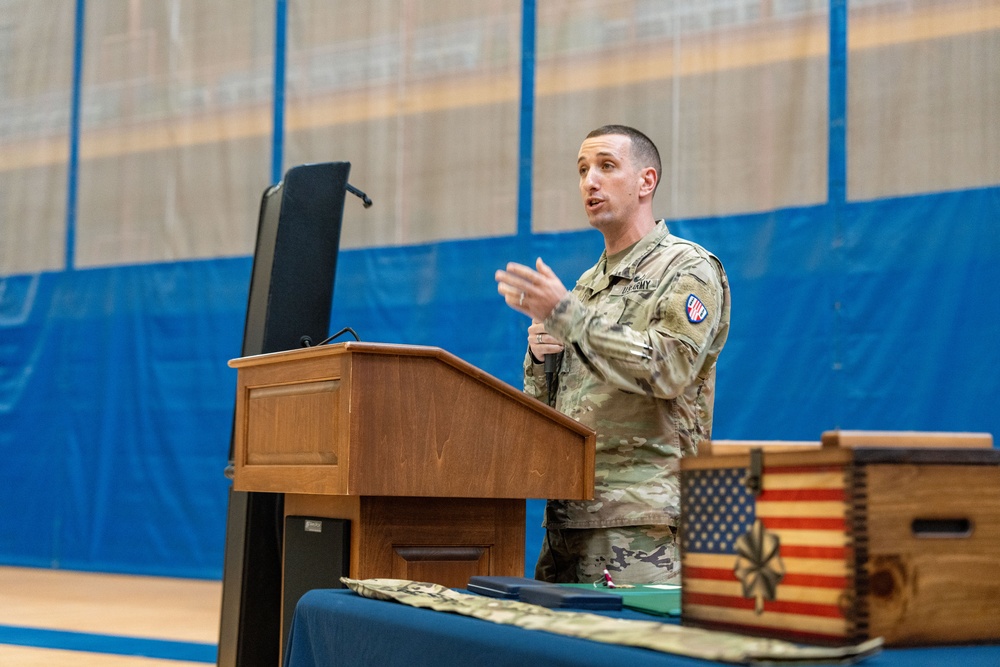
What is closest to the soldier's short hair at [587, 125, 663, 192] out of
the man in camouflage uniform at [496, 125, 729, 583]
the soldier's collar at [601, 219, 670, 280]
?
the man in camouflage uniform at [496, 125, 729, 583]

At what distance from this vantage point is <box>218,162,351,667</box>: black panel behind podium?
8.85 feet

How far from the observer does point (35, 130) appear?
305 inches

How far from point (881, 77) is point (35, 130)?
17.9 ft

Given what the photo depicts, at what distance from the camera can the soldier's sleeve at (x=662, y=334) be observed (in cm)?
185

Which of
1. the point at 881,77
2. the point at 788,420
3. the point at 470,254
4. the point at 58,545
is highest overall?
the point at 881,77

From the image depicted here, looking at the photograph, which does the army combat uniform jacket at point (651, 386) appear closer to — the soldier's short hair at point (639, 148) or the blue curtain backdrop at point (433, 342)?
the soldier's short hair at point (639, 148)

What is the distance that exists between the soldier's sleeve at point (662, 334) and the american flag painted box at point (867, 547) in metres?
0.87

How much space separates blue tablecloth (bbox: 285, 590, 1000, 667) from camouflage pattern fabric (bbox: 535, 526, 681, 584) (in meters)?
0.84

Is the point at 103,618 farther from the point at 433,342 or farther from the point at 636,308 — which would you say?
the point at 636,308

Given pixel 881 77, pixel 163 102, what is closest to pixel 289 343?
pixel 881 77

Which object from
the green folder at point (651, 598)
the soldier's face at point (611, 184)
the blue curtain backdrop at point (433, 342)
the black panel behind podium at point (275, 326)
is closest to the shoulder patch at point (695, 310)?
the soldier's face at point (611, 184)

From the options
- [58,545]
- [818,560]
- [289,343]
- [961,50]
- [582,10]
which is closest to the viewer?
[818,560]

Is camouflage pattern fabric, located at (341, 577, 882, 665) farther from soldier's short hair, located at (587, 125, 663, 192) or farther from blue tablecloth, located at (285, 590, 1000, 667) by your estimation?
soldier's short hair, located at (587, 125, 663, 192)

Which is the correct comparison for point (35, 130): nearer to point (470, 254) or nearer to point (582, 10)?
point (470, 254)
